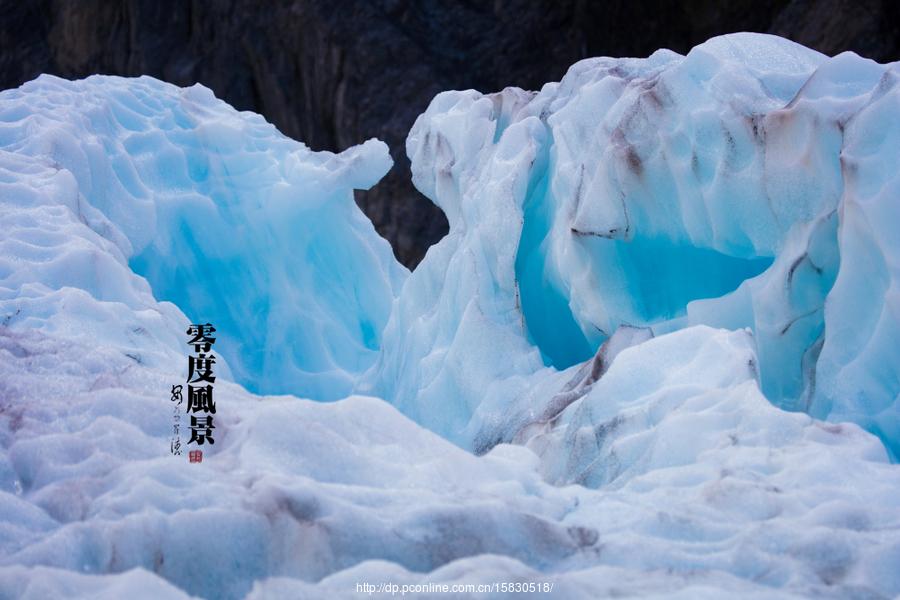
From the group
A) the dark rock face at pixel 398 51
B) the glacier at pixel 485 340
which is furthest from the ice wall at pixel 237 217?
the dark rock face at pixel 398 51

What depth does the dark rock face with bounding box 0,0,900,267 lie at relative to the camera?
33.0 ft

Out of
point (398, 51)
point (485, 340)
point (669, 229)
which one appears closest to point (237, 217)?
point (485, 340)

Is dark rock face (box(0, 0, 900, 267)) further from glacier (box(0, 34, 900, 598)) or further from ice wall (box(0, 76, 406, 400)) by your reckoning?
glacier (box(0, 34, 900, 598))

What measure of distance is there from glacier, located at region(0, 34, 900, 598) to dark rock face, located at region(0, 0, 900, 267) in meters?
4.35

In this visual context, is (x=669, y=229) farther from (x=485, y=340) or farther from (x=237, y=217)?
(x=237, y=217)

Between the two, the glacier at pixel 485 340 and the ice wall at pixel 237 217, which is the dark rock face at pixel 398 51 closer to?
the ice wall at pixel 237 217

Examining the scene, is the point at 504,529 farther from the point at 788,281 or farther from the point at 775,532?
the point at 788,281

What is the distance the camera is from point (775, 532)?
1860mm

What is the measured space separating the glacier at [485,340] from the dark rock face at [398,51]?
4346 millimetres

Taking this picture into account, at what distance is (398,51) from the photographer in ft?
33.1

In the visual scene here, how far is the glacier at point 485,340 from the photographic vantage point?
1.80 m

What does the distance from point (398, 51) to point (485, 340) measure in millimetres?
6592

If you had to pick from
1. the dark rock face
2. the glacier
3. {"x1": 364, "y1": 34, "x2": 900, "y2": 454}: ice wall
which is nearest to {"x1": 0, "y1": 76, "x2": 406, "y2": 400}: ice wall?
the glacier

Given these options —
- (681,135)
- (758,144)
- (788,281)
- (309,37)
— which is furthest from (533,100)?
(309,37)
